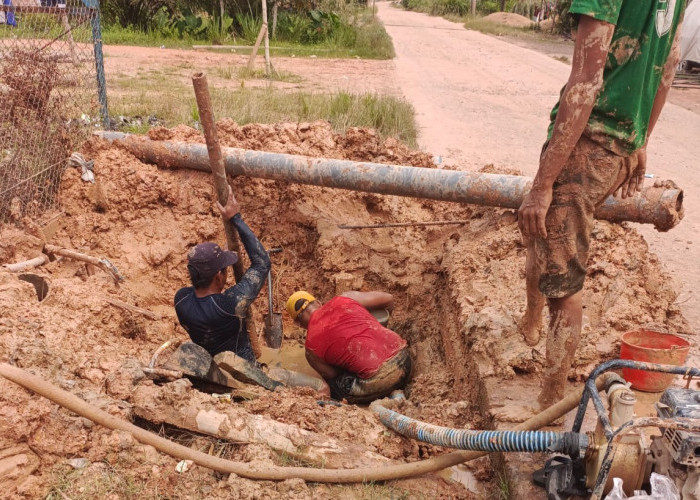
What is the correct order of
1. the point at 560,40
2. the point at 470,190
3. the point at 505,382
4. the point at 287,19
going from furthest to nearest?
the point at 560,40
the point at 287,19
the point at 470,190
the point at 505,382

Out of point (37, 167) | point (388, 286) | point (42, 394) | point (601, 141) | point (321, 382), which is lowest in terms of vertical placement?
point (321, 382)

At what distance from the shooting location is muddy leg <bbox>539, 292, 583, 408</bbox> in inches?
118

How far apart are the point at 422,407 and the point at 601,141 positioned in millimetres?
2027

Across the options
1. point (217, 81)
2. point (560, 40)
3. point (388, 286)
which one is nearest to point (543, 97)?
point (217, 81)

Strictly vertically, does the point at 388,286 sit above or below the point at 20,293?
below

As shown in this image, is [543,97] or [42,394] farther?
[543,97]

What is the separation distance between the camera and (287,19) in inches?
789

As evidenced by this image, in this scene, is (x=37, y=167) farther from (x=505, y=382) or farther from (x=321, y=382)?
(x=505, y=382)

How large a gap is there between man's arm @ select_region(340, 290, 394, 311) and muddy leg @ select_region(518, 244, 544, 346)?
1600 millimetres

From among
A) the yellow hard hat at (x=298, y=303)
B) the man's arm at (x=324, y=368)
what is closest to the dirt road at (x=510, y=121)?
the man's arm at (x=324, y=368)

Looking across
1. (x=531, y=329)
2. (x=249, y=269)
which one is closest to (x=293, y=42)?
(x=249, y=269)

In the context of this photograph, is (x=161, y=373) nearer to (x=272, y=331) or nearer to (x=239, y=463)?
(x=239, y=463)

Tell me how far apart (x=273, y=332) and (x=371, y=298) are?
0.91 m

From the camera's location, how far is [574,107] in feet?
Result: 8.28
